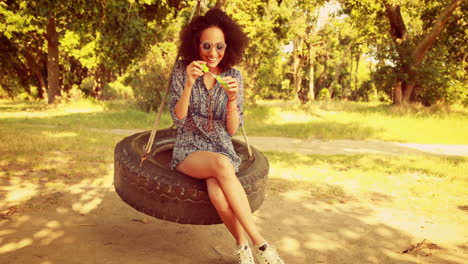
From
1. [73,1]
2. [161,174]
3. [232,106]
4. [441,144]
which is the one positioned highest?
[73,1]

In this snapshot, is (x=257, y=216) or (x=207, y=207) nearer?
(x=207, y=207)

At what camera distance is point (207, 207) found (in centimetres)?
268

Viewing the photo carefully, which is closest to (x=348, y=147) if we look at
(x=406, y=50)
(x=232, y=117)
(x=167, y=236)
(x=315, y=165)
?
(x=315, y=165)

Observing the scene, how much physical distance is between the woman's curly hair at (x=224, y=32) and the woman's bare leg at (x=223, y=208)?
3.64ft

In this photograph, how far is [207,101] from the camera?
9.87 ft

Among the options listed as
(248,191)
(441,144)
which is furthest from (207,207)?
(441,144)

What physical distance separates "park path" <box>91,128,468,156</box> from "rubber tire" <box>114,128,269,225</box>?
229 inches

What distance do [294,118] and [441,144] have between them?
540 cm

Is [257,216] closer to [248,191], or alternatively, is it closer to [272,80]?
[248,191]

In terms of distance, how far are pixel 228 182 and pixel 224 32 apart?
4.22 feet

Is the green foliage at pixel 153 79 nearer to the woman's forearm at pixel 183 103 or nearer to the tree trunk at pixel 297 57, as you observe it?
the woman's forearm at pixel 183 103

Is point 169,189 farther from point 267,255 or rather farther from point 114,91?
point 114,91

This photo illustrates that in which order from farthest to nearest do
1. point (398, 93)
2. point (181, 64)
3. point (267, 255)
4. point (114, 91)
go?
point (114, 91) → point (398, 93) → point (181, 64) → point (267, 255)

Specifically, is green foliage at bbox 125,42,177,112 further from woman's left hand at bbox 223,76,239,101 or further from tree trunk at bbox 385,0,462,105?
woman's left hand at bbox 223,76,239,101
